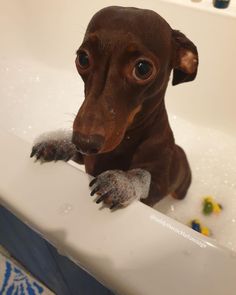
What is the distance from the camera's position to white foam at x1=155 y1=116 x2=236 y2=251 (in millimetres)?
1232

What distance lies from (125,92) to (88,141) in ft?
0.41

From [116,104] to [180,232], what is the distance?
24 centimetres

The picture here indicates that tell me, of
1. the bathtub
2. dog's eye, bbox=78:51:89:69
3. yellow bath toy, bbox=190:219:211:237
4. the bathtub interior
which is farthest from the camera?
the bathtub interior

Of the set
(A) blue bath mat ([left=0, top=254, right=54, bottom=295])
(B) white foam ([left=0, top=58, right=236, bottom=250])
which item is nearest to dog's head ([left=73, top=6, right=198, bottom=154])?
(B) white foam ([left=0, top=58, right=236, bottom=250])

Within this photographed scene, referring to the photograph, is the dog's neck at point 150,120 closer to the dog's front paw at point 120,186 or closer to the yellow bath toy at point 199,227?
the dog's front paw at point 120,186

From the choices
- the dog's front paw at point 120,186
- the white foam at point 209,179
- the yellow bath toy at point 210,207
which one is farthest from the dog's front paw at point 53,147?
the yellow bath toy at point 210,207

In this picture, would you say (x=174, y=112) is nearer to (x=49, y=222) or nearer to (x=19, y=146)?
(x=19, y=146)

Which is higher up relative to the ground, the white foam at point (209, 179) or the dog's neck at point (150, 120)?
the dog's neck at point (150, 120)

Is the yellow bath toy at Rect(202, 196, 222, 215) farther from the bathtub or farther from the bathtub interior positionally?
the bathtub

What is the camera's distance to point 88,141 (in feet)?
1.95

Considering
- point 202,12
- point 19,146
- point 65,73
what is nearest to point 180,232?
point 19,146

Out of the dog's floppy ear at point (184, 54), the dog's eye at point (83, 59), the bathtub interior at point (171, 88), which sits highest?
the dog's eye at point (83, 59)

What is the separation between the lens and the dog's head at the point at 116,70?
61 centimetres

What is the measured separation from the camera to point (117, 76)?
647 millimetres
